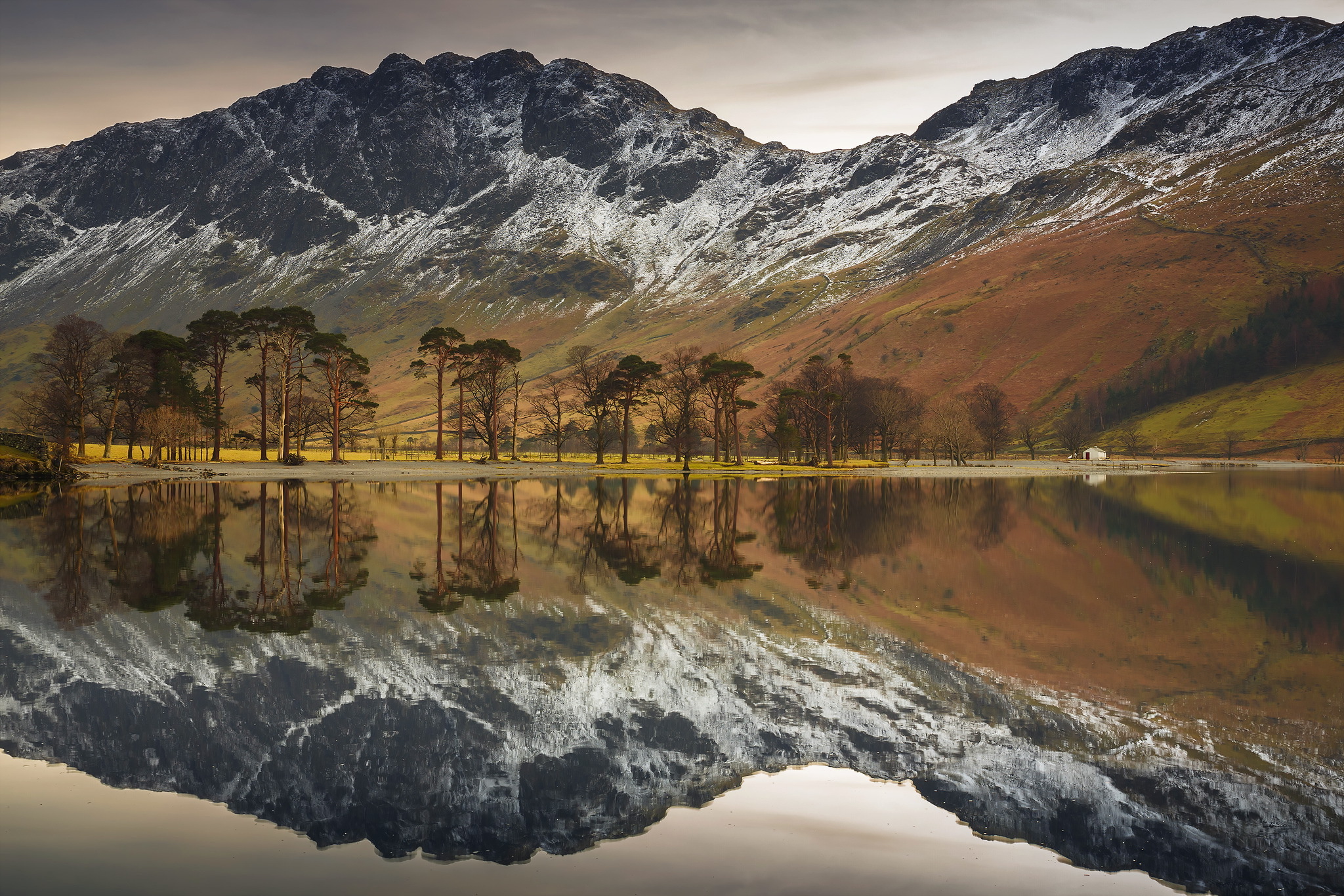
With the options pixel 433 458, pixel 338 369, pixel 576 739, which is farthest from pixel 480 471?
pixel 576 739

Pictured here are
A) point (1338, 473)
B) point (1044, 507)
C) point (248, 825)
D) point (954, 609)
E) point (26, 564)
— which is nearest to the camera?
point (248, 825)

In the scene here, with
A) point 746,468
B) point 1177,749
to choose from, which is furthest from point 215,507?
point 746,468

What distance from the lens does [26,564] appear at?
25.7 meters

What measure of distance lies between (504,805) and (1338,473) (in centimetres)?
15549

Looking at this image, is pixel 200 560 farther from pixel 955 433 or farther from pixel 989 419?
pixel 989 419

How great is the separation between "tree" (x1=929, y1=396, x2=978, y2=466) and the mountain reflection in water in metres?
121

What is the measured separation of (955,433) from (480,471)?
85182 millimetres

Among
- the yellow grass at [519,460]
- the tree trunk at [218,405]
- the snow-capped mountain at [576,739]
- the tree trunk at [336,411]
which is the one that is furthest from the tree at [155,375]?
the snow-capped mountain at [576,739]

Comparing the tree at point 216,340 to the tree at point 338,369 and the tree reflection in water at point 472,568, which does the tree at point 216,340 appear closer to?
the tree at point 338,369

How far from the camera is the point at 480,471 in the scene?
9600 centimetres

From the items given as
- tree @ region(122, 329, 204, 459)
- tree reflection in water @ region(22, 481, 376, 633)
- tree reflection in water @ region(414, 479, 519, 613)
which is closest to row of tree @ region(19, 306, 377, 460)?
tree @ region(122, 329, 204, 459)

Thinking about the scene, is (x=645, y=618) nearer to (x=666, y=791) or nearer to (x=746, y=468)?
(x=666, y=791)

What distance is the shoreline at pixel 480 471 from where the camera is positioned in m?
81.1

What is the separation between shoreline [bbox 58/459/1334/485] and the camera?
3194 inches
